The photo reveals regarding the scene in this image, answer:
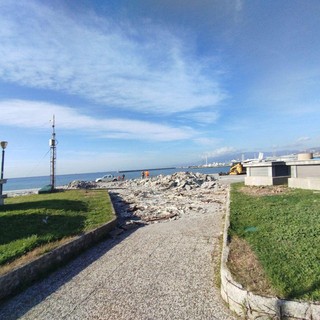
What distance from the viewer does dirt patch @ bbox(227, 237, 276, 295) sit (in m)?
4.12

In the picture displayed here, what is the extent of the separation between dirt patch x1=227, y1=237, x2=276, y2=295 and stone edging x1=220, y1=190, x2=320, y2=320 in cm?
13

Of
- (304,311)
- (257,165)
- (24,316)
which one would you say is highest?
(257,165)

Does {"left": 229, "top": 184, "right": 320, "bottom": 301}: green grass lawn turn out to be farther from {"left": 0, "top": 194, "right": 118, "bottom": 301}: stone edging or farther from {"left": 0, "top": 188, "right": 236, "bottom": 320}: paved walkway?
{"left": 0, "top": 194, "right": 118, "bottom": 301}: stone edging

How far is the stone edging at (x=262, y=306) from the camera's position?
353 centimetres

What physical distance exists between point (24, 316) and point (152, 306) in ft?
6.87

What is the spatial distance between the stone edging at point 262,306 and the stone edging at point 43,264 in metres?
4.00

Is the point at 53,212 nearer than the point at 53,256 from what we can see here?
No

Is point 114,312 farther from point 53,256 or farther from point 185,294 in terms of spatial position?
point 53,256

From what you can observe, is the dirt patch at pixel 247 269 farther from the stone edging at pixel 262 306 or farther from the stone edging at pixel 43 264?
the stone edging at pixel 43 264

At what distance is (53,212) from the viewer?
11.9 metres

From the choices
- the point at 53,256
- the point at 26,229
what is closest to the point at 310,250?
the point at 53,256

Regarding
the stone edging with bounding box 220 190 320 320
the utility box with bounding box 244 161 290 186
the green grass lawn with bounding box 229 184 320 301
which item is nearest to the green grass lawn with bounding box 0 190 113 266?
the stone edging with bounding box 220 190 320 320

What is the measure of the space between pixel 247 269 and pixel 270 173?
625 inches

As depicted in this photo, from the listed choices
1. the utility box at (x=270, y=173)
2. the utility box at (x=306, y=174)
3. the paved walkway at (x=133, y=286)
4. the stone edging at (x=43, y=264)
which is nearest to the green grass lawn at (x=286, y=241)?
the paved walkway at (x=133, y=286)
